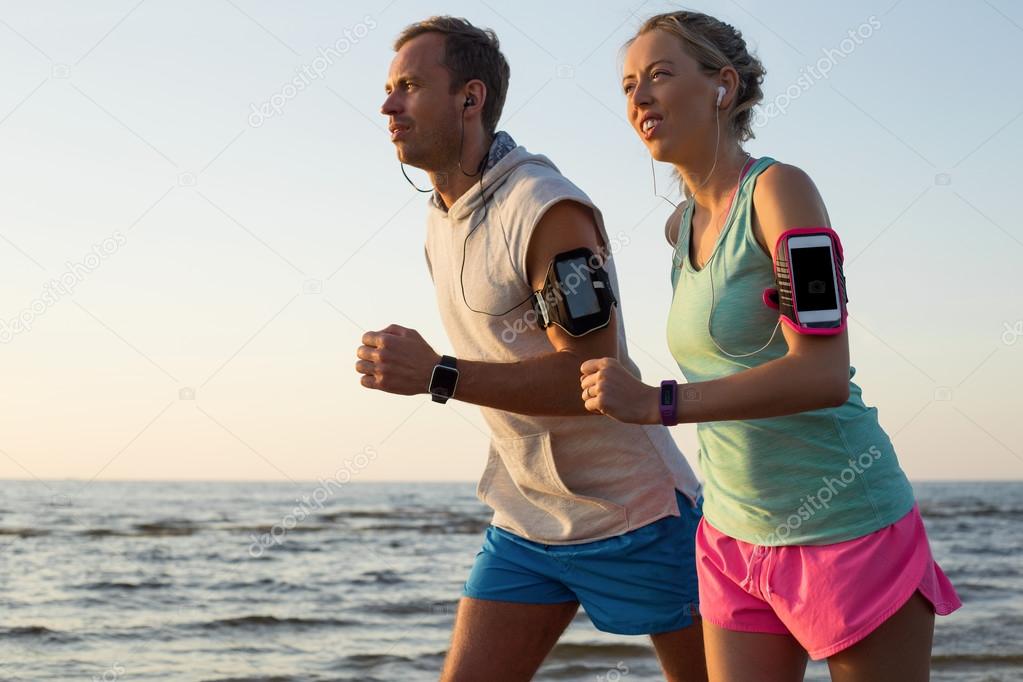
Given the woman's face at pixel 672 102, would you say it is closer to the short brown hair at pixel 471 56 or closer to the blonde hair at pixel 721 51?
the blonde hair at pixel 721 51

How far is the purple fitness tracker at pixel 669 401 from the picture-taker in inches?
75.4

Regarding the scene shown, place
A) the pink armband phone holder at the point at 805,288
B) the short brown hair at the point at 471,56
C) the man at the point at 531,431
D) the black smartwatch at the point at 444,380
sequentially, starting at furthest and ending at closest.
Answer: the short brown hair at the point at 471,56
the man at the point at 531,431
the black smartwatch at the point at 444,380
the pink armband phone holder at the point at 805,288

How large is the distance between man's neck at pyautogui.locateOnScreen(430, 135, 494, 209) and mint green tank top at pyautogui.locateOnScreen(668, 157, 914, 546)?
40.8 inches

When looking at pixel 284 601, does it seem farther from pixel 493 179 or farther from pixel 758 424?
pixel 758 424

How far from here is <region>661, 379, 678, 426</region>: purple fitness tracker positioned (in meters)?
1.92

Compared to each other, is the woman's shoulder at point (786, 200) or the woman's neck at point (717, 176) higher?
the woman's neck at point (717, 176)

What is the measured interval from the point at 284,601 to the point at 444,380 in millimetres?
9036

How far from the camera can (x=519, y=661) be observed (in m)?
3.02

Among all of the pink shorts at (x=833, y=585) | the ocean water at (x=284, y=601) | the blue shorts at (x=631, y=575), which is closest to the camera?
the pink shorts at (x=833, y=585)

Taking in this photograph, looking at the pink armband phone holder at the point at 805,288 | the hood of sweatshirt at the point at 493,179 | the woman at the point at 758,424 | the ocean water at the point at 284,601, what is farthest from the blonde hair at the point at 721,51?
the ocean water at the point at 284,601

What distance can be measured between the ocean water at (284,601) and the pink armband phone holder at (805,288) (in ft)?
13.9

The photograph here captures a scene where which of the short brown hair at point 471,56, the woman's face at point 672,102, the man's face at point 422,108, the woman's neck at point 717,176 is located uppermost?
the short brown hair at point 471,56

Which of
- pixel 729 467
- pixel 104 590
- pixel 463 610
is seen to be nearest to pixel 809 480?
pixel 729 467

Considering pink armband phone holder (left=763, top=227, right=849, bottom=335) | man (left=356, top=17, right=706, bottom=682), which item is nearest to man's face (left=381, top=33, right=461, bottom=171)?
man (left=356, top=17, right=706, bottom=682)
